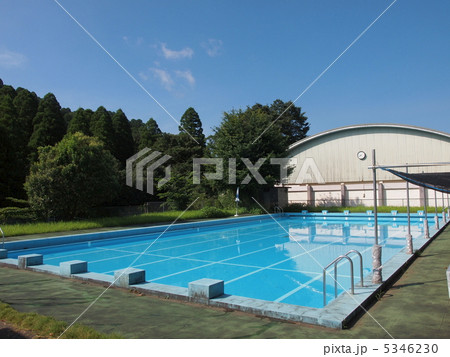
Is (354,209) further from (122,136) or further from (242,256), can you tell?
(122,136)

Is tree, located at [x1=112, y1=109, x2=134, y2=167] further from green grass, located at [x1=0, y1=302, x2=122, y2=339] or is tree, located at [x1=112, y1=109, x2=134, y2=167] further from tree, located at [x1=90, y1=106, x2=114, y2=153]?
green grass, located at [x1=0, y1=302, x2=122, y2=339]

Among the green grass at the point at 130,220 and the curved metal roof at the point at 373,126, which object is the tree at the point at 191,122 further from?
the green grass at the point at 130,220

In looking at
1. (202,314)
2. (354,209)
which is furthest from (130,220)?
(354,209)

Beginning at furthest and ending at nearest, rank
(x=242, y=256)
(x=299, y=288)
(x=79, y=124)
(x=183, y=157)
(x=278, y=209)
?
(x=183, y=157) < (x=79, y=124) < (x=278, y=209) < (x=242, y=256) < (x=299, y=288)

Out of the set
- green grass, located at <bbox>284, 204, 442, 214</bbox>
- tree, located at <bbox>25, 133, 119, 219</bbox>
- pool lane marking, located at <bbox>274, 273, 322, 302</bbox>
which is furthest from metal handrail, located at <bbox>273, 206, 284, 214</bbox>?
pool lane marking, located at <bbox>274, 273, 322, 302</bbox>

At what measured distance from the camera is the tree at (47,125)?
104 ft

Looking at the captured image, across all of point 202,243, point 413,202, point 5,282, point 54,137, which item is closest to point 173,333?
point 5,282

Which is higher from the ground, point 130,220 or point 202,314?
point 130,220

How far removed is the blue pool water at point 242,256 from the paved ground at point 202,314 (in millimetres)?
1931

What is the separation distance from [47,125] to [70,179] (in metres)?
16.5

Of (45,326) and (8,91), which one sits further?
(8,91)

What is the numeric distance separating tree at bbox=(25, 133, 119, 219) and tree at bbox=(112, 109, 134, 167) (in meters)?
17.7

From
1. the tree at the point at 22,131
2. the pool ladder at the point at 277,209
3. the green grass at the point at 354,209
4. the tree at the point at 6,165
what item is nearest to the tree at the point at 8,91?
the tree at the point at 22,131

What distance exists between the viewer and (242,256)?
41.2 feet
